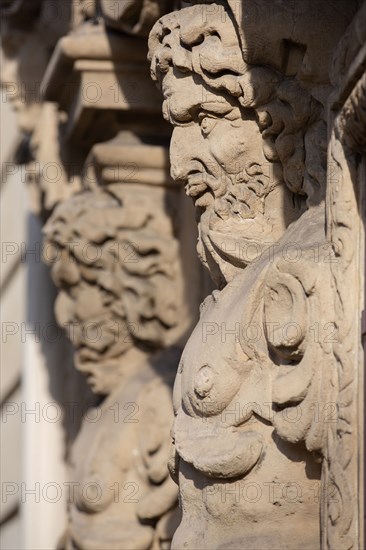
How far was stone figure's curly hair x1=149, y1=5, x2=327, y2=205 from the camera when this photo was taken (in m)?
3.21

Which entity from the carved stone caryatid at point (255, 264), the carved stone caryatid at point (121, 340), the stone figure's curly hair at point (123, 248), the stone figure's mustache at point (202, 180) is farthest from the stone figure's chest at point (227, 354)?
the stone figure's curly hair at point (123, 248)

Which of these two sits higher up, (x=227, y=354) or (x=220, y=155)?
(x=220, y=155)

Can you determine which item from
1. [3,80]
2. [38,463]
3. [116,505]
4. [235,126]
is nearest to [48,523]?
[38,463]

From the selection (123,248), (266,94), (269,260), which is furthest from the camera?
(123,248)

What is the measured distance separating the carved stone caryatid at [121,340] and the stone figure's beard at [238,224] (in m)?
1.15

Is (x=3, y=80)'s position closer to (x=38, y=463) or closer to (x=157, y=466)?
(x=38, y=463)

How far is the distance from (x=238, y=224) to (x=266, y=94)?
27 centimetres

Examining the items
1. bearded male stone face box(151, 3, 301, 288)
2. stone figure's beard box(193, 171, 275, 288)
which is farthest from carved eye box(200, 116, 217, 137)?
stone figure's beard box(193, 171, 275, 288)

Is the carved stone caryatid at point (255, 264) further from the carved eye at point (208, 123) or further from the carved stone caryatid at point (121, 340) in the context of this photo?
the carved stone caryatid at point (121, 340)

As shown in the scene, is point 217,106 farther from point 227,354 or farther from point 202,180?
point 227,354

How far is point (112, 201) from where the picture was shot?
4.73 meters

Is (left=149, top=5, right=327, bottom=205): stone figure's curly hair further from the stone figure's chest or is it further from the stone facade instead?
the stone figure's chest

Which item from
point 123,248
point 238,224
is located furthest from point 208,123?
point 123,248

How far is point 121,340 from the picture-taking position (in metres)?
4.72
